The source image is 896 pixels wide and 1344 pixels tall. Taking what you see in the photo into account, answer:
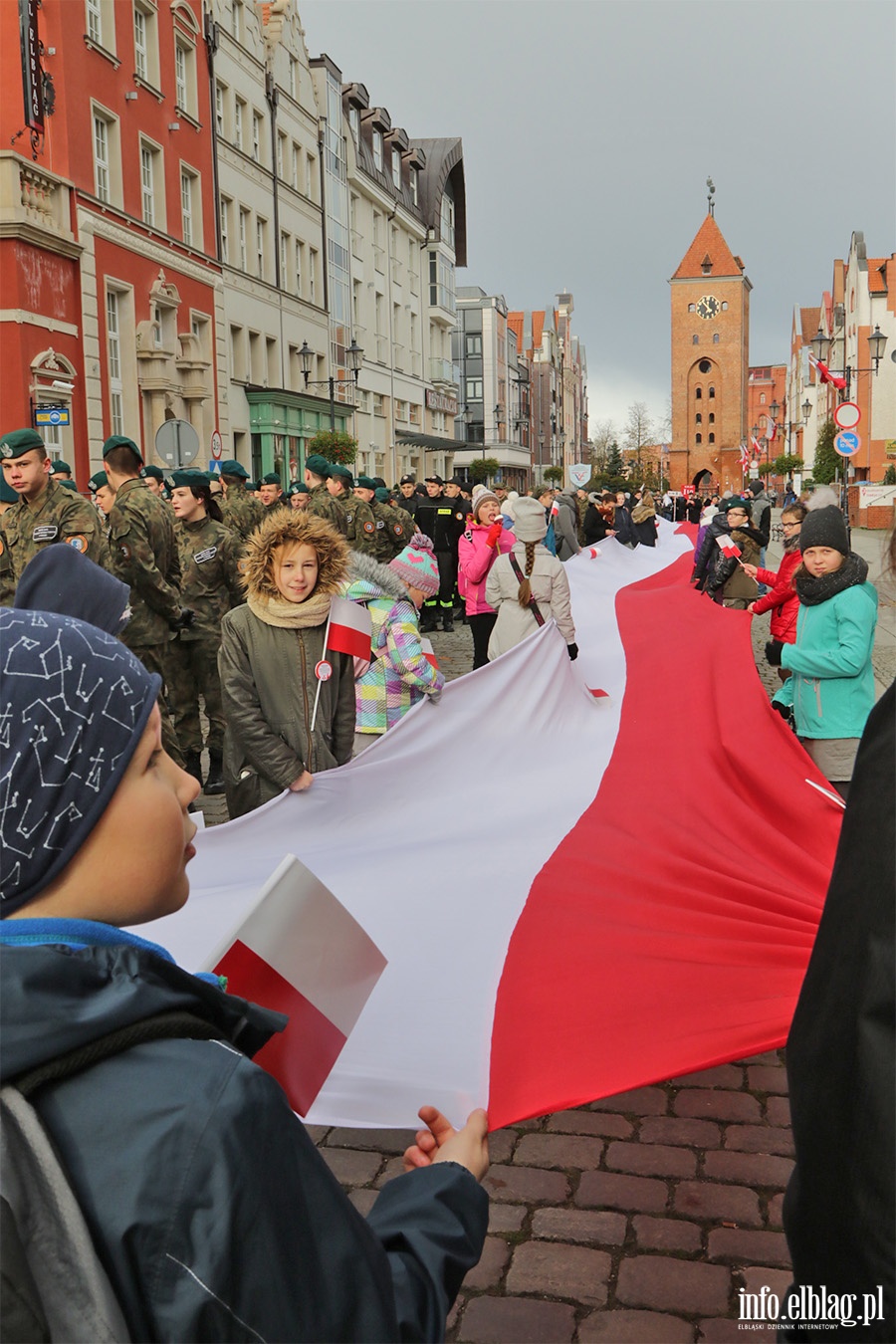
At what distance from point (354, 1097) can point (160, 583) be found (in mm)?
6741

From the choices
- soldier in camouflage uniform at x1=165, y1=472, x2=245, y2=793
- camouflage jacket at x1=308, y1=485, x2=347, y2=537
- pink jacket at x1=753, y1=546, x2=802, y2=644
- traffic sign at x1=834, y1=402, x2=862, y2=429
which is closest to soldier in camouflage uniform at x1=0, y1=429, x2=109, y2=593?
soldier in camouflage uniform at x1=165, y1=472, x2=245, y2=793

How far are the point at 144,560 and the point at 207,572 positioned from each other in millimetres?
1050

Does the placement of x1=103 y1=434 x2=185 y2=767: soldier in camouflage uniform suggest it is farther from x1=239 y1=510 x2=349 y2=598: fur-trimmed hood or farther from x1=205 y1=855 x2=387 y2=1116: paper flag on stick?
x1=205 y1=855 x2=387 y2=1116: paper flag on stick

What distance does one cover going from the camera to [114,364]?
28312mm

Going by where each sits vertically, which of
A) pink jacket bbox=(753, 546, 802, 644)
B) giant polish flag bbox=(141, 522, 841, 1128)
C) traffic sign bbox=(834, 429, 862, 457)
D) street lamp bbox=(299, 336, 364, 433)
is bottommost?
giant polish flag bbox=(141, 522, 841, 1128)

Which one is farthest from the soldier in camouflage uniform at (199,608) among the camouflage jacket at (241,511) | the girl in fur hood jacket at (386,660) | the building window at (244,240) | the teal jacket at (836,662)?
the building window at (244,240)

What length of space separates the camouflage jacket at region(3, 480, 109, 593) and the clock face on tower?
13451 cm

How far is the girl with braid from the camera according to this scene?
1009cm

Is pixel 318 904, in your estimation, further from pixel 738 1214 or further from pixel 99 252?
pixel 99 252

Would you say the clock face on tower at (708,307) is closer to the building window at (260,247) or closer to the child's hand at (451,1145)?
the building window at (260,247)

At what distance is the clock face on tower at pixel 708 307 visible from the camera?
135 meters

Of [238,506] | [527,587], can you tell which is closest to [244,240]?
[238,506]

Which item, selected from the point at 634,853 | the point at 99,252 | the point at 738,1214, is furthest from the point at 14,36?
the point at 738,1214

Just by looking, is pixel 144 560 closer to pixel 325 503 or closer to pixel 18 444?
pixel 18 444
